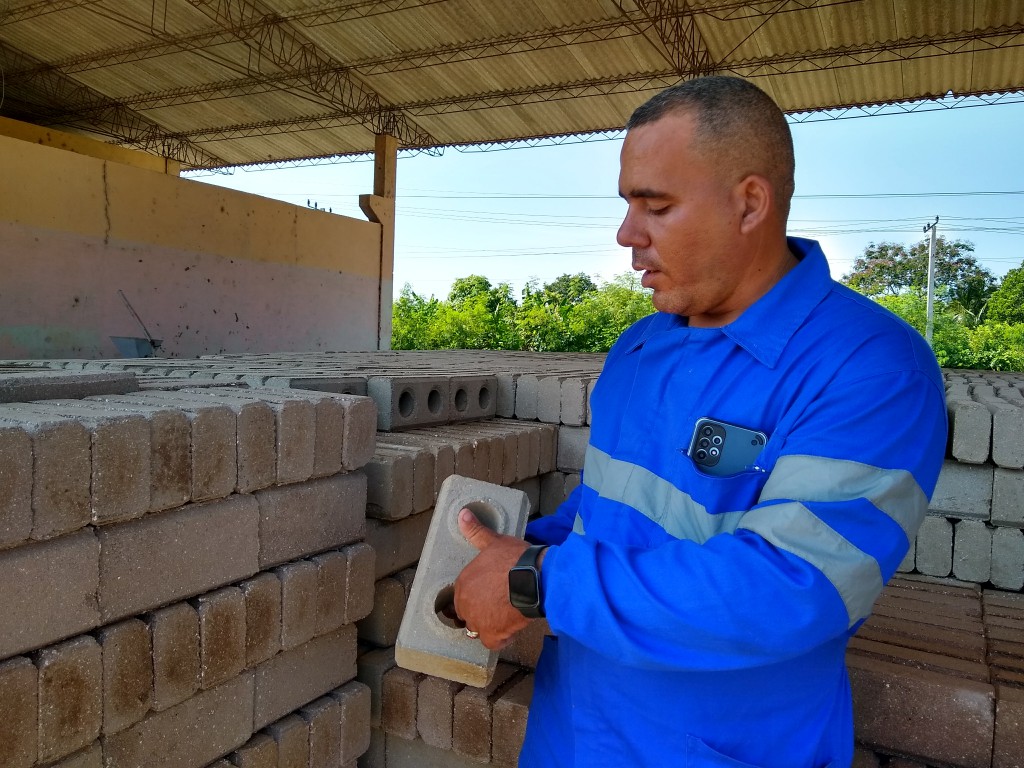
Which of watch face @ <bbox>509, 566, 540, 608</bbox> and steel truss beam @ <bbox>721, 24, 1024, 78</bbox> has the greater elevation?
steel truss beam @ <bbox>721, 24, 1024, 78</bbox>

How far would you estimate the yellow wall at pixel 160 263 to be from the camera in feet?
31.3

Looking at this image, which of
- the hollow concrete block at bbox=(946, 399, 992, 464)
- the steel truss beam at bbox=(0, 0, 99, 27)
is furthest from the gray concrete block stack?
the steel truss beam at bbox=(0, 0, 99, 27)

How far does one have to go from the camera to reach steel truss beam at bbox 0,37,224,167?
15.5 m

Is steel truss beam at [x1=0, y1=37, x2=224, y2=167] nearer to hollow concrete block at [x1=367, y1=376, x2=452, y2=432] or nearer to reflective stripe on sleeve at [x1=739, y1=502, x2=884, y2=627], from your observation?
hollow concrete block at [x1=367, y1=376, x2=452, y2=432]

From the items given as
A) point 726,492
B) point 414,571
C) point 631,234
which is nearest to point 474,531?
point 726,492

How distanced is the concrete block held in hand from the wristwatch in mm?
317

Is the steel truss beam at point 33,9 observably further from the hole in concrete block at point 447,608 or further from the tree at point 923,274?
the tree at point 923,274

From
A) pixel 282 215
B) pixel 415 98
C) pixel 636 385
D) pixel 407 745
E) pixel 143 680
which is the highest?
pixel 415 98

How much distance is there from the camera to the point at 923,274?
124 ft

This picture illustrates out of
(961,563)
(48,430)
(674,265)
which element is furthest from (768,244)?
(961,563)

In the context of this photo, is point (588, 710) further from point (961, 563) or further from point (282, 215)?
point (282, 215)

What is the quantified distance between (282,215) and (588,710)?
40.8 feet

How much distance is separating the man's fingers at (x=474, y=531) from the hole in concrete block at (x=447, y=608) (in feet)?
0.50

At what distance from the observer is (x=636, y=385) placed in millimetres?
1812
